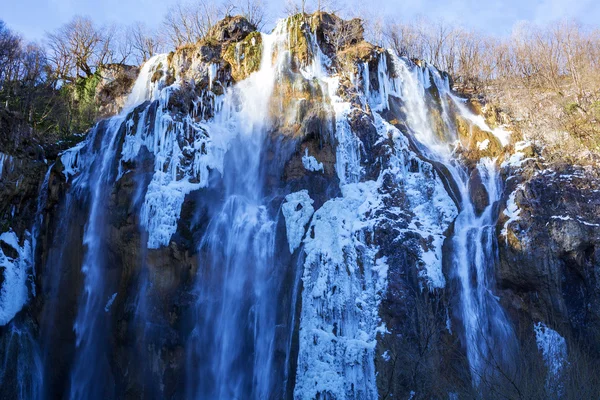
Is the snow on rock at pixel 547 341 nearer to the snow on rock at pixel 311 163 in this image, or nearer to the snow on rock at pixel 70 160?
the snow on rock at pixel 311 163

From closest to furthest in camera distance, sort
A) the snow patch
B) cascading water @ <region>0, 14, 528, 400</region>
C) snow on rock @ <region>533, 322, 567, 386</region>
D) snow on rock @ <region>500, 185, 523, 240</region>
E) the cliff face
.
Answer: the snow patch, snow on rock @ <region>533, 322, 567, 386</region>, the cliff face, cascading water @ <region>0, 14, 528, 400</region>, snow on rock @ <region>500, 185, 523, 240</region>

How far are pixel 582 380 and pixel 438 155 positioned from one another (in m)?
11.0

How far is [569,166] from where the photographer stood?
15508 mm

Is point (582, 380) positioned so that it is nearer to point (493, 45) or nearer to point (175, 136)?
point (175, 136)

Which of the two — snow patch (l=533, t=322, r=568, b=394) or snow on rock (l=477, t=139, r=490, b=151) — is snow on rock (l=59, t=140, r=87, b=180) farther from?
snow patch (l=533, t=322, r=568, b=394)

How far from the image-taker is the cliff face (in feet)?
43.7

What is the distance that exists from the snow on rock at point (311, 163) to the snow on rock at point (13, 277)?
9934 mm

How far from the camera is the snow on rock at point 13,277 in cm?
1524

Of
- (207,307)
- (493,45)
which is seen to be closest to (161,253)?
(207,307)

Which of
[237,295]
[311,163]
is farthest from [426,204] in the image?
[237,295]

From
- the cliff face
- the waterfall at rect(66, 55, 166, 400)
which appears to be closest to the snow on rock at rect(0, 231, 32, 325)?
the cliff face

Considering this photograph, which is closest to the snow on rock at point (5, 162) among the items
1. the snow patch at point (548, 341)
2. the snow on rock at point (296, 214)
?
the snow on rock at point (296, 214)

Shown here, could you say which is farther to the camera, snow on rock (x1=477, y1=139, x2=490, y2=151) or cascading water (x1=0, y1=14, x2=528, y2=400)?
snow on rock (x1=477, y1=139, x2=490, y2=151)

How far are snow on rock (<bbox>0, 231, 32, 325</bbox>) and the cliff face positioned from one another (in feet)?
0.18
